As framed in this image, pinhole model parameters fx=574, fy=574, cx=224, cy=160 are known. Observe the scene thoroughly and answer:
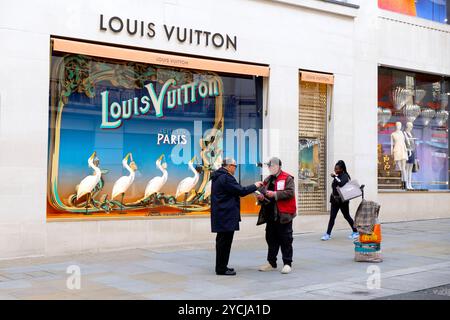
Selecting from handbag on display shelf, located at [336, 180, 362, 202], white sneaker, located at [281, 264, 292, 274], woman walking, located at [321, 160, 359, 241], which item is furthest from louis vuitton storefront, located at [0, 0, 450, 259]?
white sneaker, located at [281, 264, 292, 274]

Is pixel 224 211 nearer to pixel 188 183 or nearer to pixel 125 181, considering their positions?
pixel 125 181

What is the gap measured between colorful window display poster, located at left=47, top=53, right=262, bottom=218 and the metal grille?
52.4 inches

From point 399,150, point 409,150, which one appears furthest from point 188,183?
point 409,150

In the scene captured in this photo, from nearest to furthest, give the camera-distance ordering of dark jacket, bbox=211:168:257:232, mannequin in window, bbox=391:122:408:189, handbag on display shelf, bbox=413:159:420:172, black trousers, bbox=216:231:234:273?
dark jacket, bbox=211:168:257:232, black trousers, bbox=216:231:234:273, mannequin in window, bbox=391:122:408:189, handbag on display shelf, bbox=413:159:420:172

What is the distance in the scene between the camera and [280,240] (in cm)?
881

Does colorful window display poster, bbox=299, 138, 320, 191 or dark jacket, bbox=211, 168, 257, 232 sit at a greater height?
colorful window display poster, bbox=299, 138, 320, 191

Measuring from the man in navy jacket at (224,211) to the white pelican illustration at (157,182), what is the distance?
3795mm

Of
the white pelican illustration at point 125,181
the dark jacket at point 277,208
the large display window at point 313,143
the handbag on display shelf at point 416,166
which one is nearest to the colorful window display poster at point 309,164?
the large display window at point 313,143

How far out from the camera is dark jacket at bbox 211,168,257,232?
27.4ft

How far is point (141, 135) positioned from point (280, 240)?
449 centimetres

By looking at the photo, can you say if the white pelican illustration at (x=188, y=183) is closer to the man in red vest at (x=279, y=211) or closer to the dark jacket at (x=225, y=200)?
the man in red vest at (x=279, y=211)

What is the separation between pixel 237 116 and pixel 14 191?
214 inches

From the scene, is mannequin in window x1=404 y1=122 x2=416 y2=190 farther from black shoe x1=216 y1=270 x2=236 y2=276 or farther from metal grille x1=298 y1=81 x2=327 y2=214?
black shoe x1=216 y1=270 x2=236 y2=276
